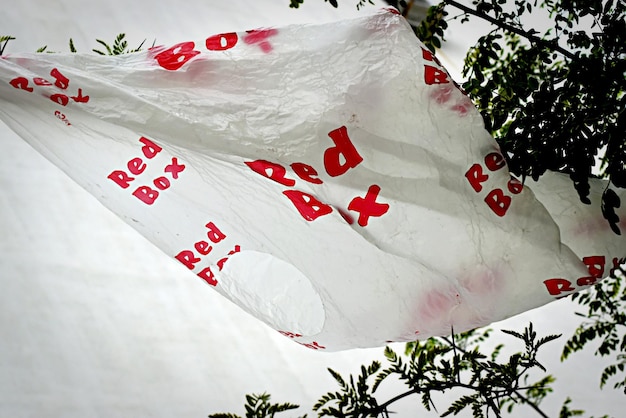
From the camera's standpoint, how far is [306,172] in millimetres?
677

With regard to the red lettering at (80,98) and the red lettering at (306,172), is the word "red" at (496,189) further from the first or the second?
the red lettering at (80,98)

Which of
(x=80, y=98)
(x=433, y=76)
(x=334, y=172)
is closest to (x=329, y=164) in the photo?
(x=334, y=172)

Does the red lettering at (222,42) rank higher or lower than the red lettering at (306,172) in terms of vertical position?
higher

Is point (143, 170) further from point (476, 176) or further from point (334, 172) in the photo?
point (476, 176)

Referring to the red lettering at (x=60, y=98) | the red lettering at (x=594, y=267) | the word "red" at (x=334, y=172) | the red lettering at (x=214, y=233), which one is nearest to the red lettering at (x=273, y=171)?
the word "red" at (x=334, y=172)

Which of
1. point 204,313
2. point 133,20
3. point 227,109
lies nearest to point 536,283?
point 227,109

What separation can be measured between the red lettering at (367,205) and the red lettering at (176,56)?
249mm

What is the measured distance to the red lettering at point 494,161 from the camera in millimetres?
687

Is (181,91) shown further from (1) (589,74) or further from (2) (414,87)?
(1) (589,74)

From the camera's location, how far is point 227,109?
2.27 ft

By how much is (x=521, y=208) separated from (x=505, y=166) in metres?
0.05

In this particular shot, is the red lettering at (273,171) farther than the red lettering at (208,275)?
No

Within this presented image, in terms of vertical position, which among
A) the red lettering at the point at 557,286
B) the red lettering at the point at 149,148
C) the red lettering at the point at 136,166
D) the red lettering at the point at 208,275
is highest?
the red lettering at the point at 149,148

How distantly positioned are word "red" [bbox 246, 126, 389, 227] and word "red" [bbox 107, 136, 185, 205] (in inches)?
3.7
